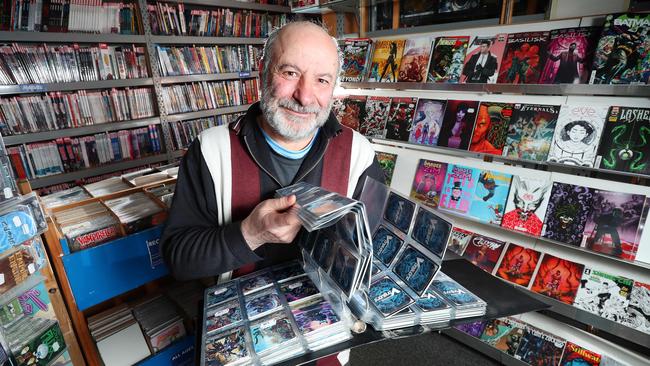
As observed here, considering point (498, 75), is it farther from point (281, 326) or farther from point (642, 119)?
point (281, 326)

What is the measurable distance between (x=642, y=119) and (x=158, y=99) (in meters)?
3.58

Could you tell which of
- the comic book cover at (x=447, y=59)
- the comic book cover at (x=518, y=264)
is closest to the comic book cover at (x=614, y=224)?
the comic book cover at (x=518, y=264)

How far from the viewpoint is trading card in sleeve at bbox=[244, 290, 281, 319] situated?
833 millimetres

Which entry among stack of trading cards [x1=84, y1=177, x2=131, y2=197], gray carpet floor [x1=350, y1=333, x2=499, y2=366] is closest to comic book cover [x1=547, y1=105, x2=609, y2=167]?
gray carpet floor [x1=350, y1=333, x2=499, y2=366]

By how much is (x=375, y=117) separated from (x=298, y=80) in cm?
130

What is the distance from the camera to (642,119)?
137 cm

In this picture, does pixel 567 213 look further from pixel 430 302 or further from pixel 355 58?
pixel 355 58

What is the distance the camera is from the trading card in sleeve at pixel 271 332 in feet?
2.37

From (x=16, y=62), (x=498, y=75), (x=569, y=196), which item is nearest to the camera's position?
(x=569, y=196)

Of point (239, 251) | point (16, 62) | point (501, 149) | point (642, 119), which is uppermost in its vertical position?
point (16, 62)

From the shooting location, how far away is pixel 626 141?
4.61 feet

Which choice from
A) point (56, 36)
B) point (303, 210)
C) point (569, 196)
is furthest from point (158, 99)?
point (569, 196)

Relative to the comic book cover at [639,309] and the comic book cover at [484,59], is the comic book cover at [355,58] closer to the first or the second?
the comic book cover at [484,59]

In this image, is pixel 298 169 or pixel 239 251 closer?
pixel 239 251
